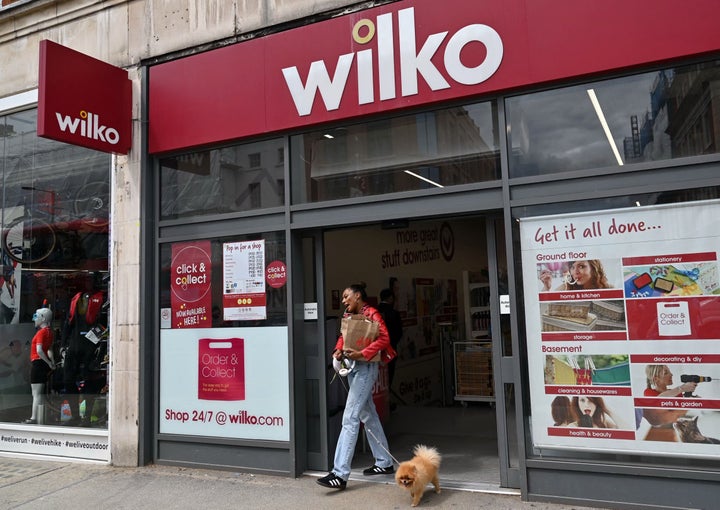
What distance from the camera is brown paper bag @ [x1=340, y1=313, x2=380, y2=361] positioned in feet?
16.6

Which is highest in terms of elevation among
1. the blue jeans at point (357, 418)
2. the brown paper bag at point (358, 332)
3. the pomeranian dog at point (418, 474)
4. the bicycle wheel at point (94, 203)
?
the bicycle wheel at point (94, 203)

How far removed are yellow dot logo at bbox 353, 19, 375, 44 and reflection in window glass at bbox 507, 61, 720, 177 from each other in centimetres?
147

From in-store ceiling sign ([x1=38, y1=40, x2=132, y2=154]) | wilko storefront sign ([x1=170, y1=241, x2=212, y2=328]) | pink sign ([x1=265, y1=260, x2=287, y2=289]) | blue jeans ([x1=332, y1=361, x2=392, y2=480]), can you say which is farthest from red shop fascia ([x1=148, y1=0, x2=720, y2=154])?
blue jeans ([x1=332, y1=361, x2=392, y2=480])

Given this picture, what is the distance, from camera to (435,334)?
10258mm

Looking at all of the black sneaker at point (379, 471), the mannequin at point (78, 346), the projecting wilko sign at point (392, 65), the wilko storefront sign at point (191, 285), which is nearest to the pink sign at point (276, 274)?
the wilko storefront sign at point (191, 285)

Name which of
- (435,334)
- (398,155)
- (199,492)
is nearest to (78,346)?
(199,492)

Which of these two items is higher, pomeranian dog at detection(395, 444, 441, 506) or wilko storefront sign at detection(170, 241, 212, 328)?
wilko storefront sign at detection(170, 241, 212, 328)

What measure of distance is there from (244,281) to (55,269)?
117 inches

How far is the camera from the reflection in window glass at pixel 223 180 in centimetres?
593

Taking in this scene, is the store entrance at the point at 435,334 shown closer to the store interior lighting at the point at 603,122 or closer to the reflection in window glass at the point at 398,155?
the reflection in window glass at the point at 398,155

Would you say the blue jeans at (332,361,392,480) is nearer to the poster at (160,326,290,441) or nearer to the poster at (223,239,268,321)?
the poster at (160,326,290,441)

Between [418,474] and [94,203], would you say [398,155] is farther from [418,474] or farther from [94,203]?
[94,203]

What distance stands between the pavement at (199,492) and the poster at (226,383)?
1.54 feet

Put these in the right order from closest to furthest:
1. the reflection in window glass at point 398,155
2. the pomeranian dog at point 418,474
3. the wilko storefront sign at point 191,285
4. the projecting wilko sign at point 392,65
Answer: the pomeranian dog at point 418,474 → the projecting wilko sign at point 392,65 → the reflection in window glass at point 398,155 → the wilko storefront sign at point 191,285
